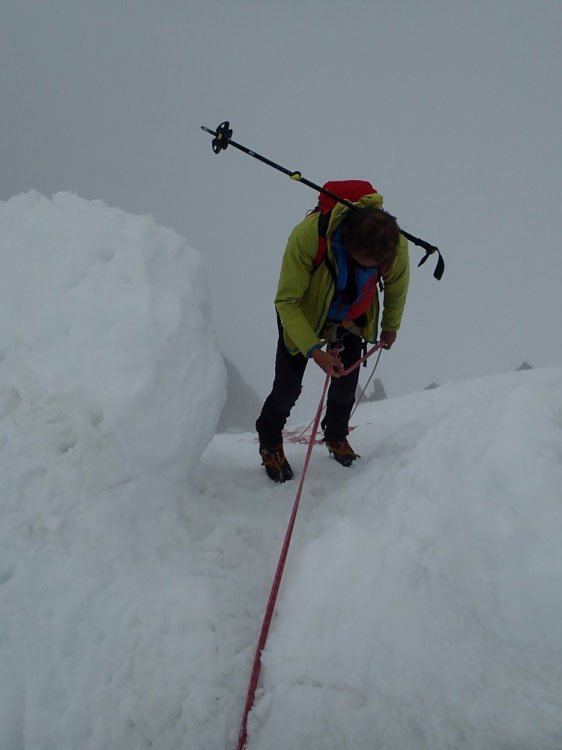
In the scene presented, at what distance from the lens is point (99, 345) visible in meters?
3.15

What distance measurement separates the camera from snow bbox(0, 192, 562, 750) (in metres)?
1.71

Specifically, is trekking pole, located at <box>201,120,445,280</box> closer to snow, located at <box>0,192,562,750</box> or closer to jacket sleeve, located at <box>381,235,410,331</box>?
jacket sleeve, located at <box>381,235,410,331</box>

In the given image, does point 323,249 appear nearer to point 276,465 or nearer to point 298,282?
point 298,282

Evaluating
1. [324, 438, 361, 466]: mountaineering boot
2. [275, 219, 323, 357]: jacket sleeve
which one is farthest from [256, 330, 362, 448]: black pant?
[275, 219, 323, 357]: jacket sleeve

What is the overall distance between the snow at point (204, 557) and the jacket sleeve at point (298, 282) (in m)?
0.91

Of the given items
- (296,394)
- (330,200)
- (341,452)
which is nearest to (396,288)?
(330,200)

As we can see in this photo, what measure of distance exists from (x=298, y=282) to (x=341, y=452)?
2018mm

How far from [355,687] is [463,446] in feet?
4.74

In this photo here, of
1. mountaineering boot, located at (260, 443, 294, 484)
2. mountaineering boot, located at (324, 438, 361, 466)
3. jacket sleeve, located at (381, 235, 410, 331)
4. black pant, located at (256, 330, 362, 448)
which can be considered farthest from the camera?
mountaineering boot, located at (324, 438, 361, 466)

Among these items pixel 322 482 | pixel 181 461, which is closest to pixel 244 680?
pixel 181 461

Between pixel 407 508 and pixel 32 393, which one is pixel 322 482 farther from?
pixel 32 393

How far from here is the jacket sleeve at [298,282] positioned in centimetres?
301

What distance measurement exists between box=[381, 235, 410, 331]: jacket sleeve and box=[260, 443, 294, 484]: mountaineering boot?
64.3 inches

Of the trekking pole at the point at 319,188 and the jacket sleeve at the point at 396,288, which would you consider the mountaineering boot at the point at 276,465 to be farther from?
the trekking pole at the point at 319,188
